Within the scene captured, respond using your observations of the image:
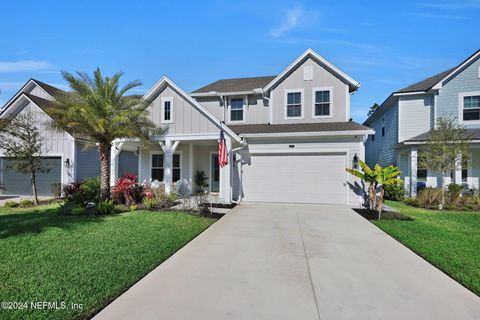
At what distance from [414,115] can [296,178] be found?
331 inches

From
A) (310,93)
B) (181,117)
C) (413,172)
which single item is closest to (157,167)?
(181,117)

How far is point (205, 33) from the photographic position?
39.5 feet

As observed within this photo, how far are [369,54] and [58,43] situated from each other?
13759 millimetres

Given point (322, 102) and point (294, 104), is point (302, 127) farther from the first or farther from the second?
point (322, 102)

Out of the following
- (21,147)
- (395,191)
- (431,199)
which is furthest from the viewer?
(395,191)

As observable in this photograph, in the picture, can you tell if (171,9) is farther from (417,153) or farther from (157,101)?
(417,153)

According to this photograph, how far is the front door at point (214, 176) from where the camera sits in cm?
1571

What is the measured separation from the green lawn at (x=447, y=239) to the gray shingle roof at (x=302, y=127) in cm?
449

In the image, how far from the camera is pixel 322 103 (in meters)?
13.8

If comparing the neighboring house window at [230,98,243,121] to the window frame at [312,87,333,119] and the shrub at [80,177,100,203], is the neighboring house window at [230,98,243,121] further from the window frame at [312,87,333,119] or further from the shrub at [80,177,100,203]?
the shrub at [80,177,100,203]

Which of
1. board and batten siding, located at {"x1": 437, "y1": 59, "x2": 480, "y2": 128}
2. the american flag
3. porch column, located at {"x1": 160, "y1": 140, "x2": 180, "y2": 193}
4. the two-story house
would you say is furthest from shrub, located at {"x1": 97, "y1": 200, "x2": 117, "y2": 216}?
board and batten siding, located at {"x1": 437, "y1": 59, "x2": 480, "y2": 128}

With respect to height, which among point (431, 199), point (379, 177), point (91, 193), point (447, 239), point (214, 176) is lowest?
point (447, 239)

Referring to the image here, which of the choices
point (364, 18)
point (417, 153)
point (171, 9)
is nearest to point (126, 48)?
point (171, 9)

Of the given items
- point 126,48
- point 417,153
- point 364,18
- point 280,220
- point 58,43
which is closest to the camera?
point 280,220
